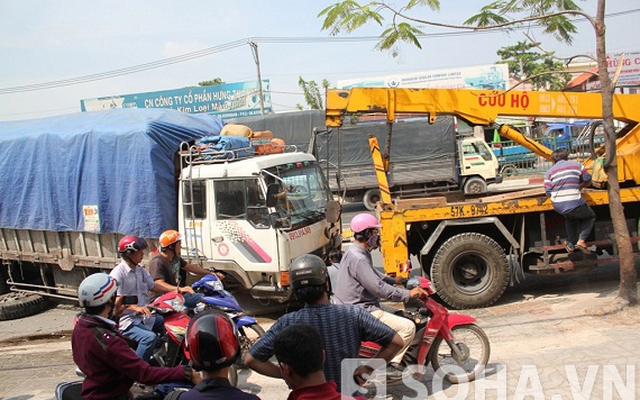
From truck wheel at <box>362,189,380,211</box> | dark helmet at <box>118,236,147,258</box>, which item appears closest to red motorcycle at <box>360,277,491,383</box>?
dark helmet at <box>118,236,147,258</box>

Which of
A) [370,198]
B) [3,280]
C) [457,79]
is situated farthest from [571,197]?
[457,79]

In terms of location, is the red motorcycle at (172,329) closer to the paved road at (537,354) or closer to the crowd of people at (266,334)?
the crowd of people at (266,334)

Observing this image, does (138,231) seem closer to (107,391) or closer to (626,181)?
(107,391)

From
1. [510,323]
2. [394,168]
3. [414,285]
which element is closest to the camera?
[414,285]

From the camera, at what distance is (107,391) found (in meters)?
2.98

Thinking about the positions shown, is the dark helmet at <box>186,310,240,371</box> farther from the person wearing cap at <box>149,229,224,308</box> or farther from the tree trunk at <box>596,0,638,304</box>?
the tree trunk at <box>596,0,638,304</box>

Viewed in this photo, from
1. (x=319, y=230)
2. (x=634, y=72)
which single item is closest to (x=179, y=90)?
(x=634, y=72)

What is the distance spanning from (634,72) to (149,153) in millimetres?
29105

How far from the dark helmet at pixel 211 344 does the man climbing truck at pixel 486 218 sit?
Answer: 4.74 meters

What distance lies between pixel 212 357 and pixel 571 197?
Result: 5.70 m

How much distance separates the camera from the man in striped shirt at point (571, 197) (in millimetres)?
6625

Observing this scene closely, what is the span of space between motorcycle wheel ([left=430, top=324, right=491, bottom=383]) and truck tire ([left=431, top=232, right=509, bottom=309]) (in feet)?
7.02

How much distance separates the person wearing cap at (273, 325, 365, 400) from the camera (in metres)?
2.19

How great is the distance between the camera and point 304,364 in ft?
7.19
